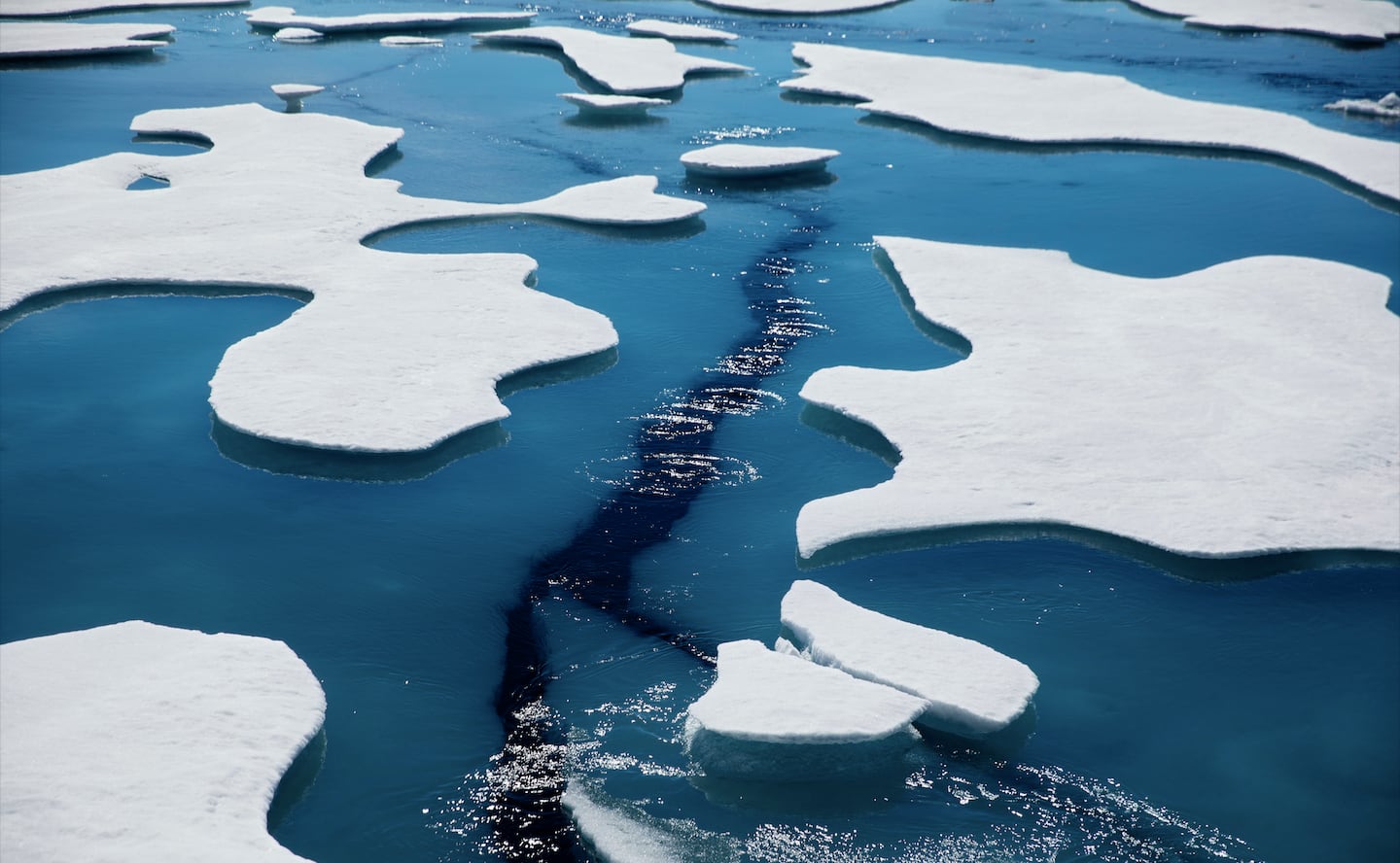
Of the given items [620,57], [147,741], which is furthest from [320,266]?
[620,57]

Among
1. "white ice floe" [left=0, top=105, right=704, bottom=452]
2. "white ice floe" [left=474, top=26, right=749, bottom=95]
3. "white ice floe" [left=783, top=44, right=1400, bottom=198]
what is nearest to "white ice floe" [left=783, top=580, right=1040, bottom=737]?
"white ice floe" [left=0, top=105, right=704, bottom=452]

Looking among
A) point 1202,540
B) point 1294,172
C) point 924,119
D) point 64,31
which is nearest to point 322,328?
point 1202,540

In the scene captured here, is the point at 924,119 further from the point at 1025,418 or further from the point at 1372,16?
the point at 1372,16

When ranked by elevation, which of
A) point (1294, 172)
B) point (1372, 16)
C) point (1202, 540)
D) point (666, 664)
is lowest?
point (666, 664)

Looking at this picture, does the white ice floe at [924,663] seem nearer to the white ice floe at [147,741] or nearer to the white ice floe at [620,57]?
the white ice floe at [147,741]

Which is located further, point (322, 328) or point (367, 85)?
point (367, 85)

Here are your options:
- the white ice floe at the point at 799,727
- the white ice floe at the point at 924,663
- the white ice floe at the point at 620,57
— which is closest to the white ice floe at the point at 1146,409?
the white ice floe at the point at 924,663
